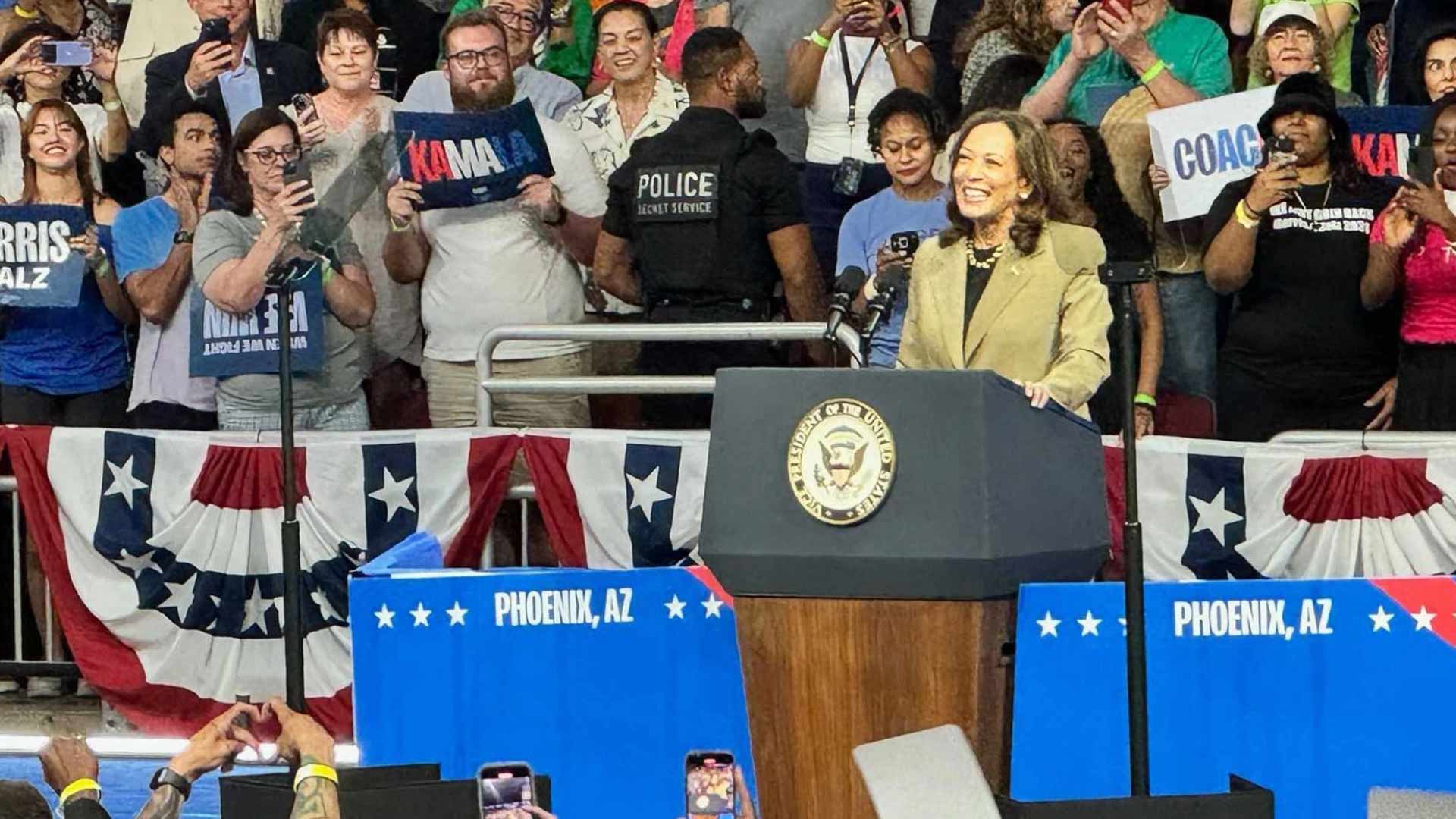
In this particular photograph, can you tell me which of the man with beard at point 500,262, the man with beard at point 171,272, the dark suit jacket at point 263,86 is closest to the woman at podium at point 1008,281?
the man with beard at point 500,262

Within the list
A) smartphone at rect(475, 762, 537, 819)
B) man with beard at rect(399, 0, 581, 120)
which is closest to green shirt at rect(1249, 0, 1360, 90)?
man with beard at rect(399, 0, 581, 120)

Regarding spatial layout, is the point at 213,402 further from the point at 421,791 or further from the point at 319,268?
the point at 421,791

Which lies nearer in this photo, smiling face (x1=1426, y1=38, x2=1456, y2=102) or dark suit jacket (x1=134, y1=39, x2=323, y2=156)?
smiling face (x1=1426, y1=38, x2=1456, y2=102)

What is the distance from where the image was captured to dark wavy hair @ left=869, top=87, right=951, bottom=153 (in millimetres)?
8617

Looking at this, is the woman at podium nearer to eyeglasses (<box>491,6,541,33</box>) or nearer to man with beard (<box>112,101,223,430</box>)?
eyeglasses (<box>491,6,541,33</box>)

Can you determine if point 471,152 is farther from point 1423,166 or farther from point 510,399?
point 1423,166

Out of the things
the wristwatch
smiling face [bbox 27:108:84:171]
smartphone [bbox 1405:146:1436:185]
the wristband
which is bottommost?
the wristwatch

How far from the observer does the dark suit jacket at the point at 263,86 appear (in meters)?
9.53

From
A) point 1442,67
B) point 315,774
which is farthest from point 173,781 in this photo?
point 1442,67

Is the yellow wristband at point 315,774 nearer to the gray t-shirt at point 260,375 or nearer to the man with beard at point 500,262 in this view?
the man with beard at point 500,262

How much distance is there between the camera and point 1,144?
9.91m

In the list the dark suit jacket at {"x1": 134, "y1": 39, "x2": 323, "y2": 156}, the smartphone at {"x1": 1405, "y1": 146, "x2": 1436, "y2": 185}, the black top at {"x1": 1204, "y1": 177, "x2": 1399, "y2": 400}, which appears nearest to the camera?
the smartphone at {"x1": 1405, "y1": 146, "x2": 1436, "y2": 185}

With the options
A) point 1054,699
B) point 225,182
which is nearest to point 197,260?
point 225,182

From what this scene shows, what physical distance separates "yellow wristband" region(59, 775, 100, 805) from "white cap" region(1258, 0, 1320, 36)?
18.6 feet
